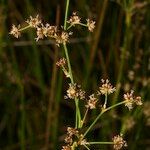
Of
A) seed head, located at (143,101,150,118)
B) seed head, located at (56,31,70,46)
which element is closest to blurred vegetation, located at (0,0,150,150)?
seed head, located at (143,101,150,118)

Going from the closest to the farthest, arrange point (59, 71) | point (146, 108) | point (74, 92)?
point (74, 92) → point (146, 108) → point (59, 71)

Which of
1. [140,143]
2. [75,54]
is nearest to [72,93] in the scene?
[140,143]

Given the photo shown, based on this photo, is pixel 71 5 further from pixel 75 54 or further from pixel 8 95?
pixel 8 95

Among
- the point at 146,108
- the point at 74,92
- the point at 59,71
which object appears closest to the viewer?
the point at 74,92

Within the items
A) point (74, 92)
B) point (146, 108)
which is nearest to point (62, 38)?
point (74, 92)

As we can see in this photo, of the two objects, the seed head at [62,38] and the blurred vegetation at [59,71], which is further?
the blurred vegetation at [59,71]

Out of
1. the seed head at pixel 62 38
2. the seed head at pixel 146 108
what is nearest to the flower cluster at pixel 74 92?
the seed head at pixel 62 38

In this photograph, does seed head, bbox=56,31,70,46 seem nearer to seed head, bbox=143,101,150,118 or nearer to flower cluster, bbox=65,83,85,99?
flower cluster, bbox=65,83,85,99

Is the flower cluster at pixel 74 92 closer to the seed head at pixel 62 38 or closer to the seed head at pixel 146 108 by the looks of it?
the seed head at pixel 62 38

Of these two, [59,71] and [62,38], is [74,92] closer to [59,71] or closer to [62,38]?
[62,38]
